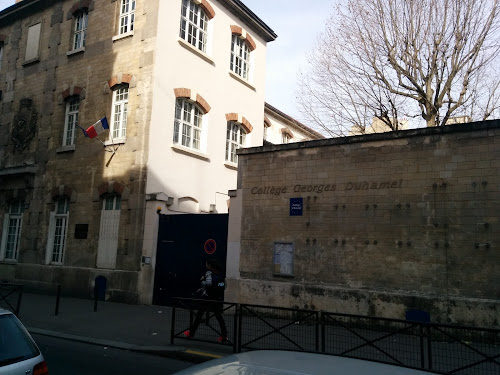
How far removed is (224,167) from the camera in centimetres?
1889

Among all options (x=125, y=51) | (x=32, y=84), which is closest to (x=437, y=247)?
(x=125, y=51)

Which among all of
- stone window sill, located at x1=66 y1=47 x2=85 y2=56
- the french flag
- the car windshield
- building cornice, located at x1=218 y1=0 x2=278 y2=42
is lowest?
the car windshield

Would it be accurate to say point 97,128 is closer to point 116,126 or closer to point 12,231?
point 116,126

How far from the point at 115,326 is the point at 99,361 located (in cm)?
324

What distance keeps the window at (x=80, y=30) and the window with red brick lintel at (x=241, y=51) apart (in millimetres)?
6485

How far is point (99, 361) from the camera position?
779 centimetres

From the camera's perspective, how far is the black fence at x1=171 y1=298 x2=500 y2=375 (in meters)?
6.22

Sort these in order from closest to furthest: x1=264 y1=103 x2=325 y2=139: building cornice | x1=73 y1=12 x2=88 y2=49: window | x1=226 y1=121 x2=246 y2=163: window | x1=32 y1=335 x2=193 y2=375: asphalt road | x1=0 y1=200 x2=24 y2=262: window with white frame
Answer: x1=32 y1=335 x2=193 y2=375: asphalt road, x1=73 y1=12 x2=88 y2=49: window, x1=0 y1=200 x2=24 y2=262: window with white frame, x1=226 y1=121 x2=246 y2=163: window, x1=264 y1=103 x2=325 y2=139: building cornice

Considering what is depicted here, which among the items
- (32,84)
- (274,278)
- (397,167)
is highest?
(32,84)

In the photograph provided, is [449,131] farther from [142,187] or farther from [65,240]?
[65,240]

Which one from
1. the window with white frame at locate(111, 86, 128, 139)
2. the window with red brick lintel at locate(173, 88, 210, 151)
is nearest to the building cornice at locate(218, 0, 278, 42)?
the window with red brick lintel at locate(173, 88, 210, 151)

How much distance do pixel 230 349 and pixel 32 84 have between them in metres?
17.4

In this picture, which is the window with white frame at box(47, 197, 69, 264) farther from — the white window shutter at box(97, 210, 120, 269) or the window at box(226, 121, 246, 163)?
the window at box(226, 121, 246, 163)

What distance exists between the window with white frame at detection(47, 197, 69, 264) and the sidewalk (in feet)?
7.72
